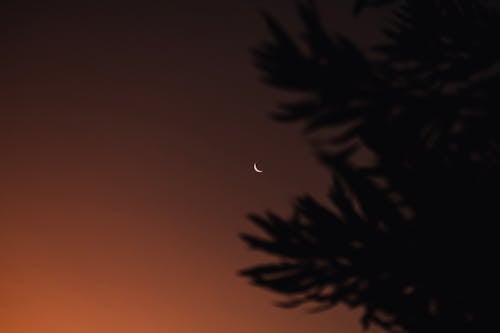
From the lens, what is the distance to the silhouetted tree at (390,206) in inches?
74.4

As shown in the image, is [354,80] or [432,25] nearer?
[354,80]

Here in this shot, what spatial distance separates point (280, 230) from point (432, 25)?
1.45 m

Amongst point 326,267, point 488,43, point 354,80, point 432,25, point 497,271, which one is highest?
point 432,25

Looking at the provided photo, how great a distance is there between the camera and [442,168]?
1.98m

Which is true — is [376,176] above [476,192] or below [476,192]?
above

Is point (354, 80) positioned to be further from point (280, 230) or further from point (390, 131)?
point (280, 230)

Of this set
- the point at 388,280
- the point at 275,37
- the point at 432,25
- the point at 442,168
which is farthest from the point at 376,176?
the point at 432,25

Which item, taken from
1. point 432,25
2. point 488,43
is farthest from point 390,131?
point 432,25

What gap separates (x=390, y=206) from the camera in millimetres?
1966

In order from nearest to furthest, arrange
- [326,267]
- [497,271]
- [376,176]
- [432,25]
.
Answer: [497,271] → [326,267] → [376,176] → [432,25]

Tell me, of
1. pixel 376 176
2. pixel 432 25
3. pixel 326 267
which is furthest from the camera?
pixel 432 25

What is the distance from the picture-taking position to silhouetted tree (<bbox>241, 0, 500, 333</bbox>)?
6.20 feet

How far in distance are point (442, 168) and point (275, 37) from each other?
0.79 metres

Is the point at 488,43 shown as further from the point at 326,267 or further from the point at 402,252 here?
the point at 326,267
